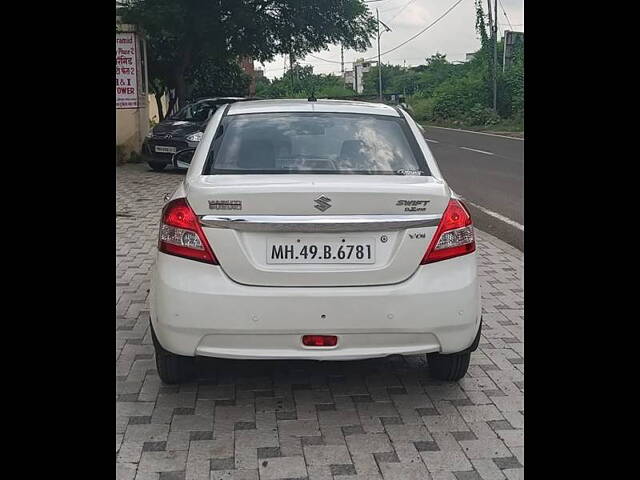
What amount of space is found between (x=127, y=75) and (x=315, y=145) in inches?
454

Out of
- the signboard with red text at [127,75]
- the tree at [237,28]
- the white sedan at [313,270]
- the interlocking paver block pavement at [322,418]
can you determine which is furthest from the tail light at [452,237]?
the tree at [237,28]

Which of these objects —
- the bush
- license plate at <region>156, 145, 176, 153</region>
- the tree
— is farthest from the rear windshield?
the bush

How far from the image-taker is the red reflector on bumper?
3523 mm

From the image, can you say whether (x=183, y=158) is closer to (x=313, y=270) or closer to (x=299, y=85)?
(x=313, y=270)

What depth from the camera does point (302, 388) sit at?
415 centimetres

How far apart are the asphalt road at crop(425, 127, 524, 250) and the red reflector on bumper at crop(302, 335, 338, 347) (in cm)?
491

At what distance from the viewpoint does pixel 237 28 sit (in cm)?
2042

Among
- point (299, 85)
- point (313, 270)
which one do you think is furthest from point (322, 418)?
point (299, 85)

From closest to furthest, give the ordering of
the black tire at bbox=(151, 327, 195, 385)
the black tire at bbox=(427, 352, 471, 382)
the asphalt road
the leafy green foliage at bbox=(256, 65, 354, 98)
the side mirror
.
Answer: the black tire at bbox=(151, 327, 195, 385) < the black tire at bbox=(427, 352, 471, 382) < the side mirror < the asphalt road < the leafy green foliage at bbox=(256, 65, 354, 98)

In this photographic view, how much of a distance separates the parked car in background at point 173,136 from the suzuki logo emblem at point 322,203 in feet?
37.6

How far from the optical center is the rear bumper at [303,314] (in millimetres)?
3471

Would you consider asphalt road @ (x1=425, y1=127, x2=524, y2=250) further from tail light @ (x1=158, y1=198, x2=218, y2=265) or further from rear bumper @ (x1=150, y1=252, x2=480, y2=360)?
tail light @ (x1=158, y1=198, x2=218, y2=265)

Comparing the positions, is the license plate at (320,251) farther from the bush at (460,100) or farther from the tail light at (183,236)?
the bush at (460,100)

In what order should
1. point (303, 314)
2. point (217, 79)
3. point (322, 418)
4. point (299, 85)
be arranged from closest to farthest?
1. point (303, 314)
2. point (322, 418)
3. point (217, 79)
4. point (299, 85)
